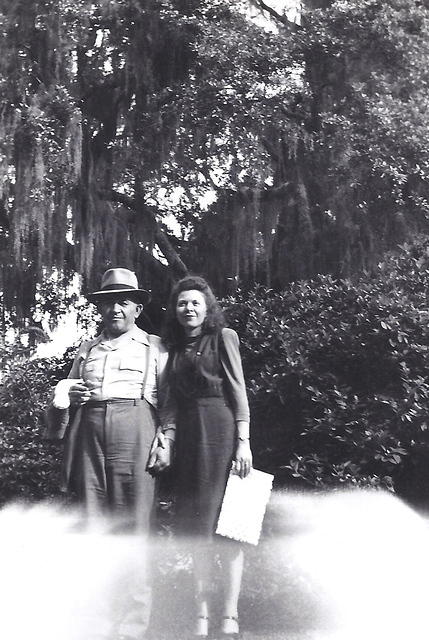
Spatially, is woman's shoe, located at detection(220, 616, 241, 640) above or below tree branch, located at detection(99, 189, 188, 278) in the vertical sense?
below

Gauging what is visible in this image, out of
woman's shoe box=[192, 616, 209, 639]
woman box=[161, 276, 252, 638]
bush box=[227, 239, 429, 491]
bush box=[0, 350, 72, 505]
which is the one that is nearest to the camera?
woman's shoe box=[192, 616, 209, 639]

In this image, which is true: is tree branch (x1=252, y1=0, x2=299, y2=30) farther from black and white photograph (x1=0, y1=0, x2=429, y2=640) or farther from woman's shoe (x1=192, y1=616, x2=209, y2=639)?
woman's shoe (x1=192, y1=616, x2=209, y2=639)

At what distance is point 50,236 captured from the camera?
1023 cm

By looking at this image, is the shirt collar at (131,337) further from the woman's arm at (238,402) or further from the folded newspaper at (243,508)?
the folded newspaper at (243,508)

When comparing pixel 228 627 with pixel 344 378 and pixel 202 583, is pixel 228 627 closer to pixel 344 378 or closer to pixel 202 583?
pixel 202 583

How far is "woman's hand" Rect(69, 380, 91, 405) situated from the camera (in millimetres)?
4523

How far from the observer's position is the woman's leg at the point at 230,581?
430cm

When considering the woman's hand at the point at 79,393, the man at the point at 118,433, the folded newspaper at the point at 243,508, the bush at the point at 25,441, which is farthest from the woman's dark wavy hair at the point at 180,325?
the bush at the point at 25,441

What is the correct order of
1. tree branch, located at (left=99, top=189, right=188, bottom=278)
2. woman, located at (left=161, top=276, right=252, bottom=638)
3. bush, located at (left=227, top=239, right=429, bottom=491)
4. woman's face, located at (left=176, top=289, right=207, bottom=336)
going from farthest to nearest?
1. tree branch, located at (left=99, top=189, right=188, bottom=278)
2. bush, located at (left=227, top=239, right=429, bottom=491)
3. woman's face, located at (left=176, top=289, right=207, bottom=336)
4. woman, located at (left=161, top=276, right=252, bottom=638)

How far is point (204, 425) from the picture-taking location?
4.48 meters

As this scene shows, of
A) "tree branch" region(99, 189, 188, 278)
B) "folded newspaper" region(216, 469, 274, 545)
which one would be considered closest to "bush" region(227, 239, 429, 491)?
"folded newspaper" region(216, 469, 274, 545)

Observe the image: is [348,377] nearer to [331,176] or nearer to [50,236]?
[331,176]

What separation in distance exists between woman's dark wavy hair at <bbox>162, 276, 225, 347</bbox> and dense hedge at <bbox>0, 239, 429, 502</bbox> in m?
1.34

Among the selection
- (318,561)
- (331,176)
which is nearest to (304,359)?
(318,561)
